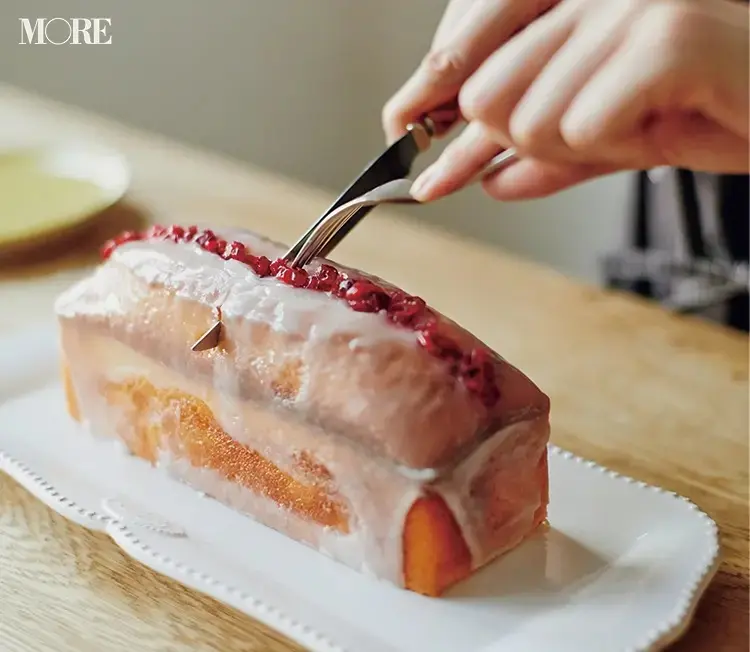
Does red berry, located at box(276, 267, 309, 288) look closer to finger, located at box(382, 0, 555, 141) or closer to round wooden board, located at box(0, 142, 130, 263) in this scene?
finger, located at box(382, 0, 555, 141)

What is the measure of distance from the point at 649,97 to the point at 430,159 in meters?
1.81

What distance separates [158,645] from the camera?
759 millimetres

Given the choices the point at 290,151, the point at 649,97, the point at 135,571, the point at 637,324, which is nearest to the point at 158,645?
the point at 135,571

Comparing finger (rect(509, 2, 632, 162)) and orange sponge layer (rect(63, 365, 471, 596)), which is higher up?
finger (rect(509, 2, 632, 162))

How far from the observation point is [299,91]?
95.7 inches

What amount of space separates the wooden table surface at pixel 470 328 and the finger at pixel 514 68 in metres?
0.36

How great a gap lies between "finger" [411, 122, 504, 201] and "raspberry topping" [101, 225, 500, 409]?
9 centimetres

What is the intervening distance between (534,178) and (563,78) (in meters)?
0.31

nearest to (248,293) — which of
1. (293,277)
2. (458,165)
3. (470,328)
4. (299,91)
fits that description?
(293,277)

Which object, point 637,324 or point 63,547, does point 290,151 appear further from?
point 63,547

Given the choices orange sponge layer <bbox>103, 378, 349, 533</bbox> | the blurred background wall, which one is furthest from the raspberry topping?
the blurred background wall

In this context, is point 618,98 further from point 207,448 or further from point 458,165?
point 207,448

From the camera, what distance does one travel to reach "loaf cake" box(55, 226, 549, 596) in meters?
0.78

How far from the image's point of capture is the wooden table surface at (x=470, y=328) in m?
0.79
